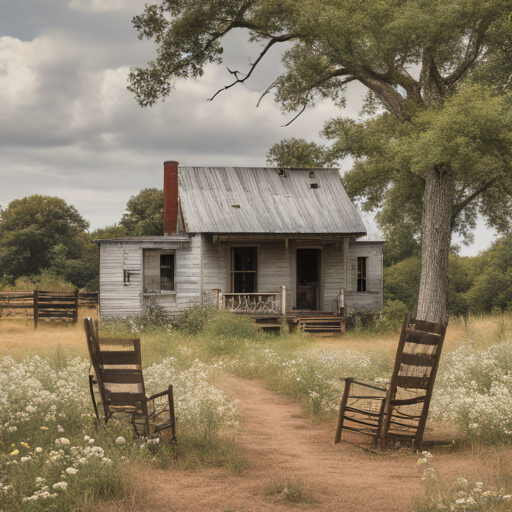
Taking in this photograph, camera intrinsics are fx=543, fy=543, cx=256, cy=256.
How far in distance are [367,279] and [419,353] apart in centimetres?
1648

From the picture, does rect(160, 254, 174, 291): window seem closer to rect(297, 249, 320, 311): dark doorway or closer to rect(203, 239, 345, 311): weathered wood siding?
rect(203, 239, 345, 311): weathered wood siding

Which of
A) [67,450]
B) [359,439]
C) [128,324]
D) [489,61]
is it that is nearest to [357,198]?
[489,61]

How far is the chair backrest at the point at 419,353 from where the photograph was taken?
22.4 feet

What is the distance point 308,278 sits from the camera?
73.9ft

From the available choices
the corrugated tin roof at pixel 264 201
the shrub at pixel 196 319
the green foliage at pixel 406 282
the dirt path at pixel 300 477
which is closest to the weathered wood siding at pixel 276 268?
the corrugated tin roof at pixel 264 201

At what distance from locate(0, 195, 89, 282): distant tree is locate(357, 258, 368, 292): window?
27.2m

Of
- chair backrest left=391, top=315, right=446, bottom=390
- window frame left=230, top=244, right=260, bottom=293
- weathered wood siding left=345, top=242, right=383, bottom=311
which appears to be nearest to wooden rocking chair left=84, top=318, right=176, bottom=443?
chair backrest left=391, top=315, right=446, bottom=390

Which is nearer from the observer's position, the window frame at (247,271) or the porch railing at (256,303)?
the porch railing at (256,303)

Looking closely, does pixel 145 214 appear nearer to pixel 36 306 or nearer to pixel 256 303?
pixel 36 306

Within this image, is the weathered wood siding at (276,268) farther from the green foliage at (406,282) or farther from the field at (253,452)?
the field at (253,452)

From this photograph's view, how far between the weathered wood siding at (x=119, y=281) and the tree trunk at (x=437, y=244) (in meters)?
10.3

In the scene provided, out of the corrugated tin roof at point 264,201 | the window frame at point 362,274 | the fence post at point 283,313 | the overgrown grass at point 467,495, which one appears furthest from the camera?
the window frame at point 362,274

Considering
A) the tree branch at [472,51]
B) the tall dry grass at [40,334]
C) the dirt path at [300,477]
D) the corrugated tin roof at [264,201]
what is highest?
the tree branch at [472,51]

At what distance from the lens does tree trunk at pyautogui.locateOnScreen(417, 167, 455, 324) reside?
54.0ft
